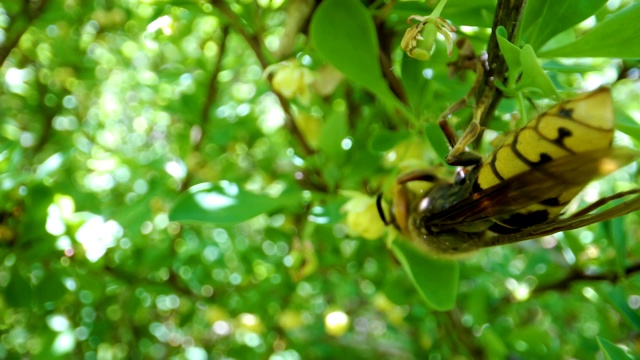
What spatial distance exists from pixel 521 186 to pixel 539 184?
0.09 feet

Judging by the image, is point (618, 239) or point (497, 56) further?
point (618, 239)

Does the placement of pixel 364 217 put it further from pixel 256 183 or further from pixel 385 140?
pixel 256 183

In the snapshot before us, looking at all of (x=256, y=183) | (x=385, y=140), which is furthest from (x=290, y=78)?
(x=256, y=183)

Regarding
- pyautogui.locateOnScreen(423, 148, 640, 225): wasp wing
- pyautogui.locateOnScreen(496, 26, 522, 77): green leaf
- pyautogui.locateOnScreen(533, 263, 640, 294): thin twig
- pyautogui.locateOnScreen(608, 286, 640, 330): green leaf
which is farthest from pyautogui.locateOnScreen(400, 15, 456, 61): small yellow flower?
pyautogui.locateOnScreen(533, 263, 640, 294): thin twig

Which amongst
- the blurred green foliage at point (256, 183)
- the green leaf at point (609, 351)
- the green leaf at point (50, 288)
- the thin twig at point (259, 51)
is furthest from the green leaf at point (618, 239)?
the green leaf at point (50, 288)

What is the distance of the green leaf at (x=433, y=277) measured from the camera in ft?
2.64

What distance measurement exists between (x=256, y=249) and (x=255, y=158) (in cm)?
28

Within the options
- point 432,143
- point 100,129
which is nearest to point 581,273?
point 432,143

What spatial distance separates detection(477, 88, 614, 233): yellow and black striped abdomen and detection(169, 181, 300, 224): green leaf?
1.28 feet

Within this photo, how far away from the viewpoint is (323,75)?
3.56 ft

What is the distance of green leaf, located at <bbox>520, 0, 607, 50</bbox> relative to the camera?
658 millimetres

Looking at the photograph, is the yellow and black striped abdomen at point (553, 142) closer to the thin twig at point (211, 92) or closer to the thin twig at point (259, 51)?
the thin twig at point (259, 51)

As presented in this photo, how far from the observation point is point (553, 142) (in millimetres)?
508

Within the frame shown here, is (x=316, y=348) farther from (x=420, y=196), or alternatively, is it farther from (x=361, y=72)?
(x=361, y=72)
